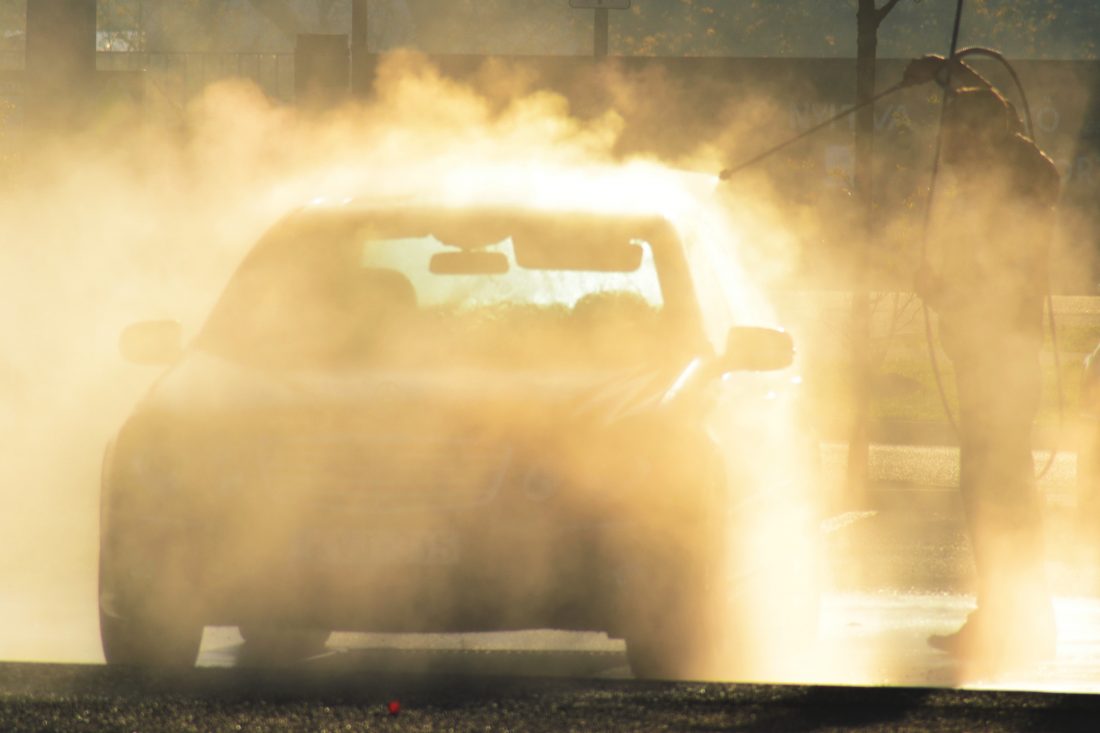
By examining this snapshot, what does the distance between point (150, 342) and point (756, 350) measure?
1.95 metres

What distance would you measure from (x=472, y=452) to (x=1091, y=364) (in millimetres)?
8371

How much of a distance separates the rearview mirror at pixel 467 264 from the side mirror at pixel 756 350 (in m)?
0.89

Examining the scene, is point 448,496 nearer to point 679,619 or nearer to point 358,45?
point 679,619

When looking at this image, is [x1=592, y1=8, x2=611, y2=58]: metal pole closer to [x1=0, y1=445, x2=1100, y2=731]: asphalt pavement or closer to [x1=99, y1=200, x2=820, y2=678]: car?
[x1=0, y1=445, x2=1100, y2=731]: asphalt pavement

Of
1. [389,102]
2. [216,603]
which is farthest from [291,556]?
[389,102]

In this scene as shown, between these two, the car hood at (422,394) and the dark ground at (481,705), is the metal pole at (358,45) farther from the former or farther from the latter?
the dark ground at (481,705)

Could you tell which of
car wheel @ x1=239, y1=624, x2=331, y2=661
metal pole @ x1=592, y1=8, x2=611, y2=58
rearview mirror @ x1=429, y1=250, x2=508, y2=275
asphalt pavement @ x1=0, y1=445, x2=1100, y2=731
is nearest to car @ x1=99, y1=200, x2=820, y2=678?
asphalt pavement @ x1=0, y1=445, x2=1100, y2=731

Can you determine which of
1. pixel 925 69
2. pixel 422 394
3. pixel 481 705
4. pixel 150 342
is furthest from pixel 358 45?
pixel 481 705

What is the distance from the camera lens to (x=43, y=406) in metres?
18.2

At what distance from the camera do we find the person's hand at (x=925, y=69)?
27.0 ft

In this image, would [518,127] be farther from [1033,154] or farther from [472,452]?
[472,452]

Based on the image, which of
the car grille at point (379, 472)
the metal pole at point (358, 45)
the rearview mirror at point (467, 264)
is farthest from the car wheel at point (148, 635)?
the metal pole at point (358, 45)

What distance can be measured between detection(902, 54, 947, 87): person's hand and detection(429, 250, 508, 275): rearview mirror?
158 centimetres

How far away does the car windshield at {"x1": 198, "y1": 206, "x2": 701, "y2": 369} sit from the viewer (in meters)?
7.30
